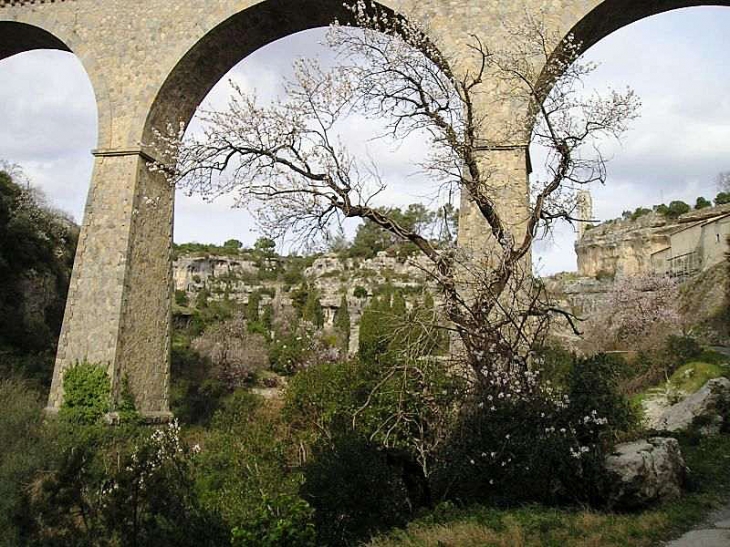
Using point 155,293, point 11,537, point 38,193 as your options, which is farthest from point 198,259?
point 11,537

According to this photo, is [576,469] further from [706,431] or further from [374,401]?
[706,431]

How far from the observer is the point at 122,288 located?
8.16 metres

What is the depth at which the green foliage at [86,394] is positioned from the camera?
309 inches

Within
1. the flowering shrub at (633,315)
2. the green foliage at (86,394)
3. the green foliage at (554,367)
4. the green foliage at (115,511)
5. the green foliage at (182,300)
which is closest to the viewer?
the green foliage at (115,511)

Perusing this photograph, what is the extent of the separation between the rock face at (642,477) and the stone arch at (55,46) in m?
7.49

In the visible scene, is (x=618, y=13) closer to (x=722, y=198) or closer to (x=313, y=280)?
(x=722, y=198)

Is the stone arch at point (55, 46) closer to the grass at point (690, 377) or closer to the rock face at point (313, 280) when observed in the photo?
the grass at point (690, 377)

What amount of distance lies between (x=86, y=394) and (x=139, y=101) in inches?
155

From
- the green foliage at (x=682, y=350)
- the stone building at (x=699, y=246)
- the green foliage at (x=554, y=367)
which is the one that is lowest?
the green foliage at (x=554, y=367)

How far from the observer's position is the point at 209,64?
8922 mm

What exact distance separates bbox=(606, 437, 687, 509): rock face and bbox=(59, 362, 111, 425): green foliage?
591cm

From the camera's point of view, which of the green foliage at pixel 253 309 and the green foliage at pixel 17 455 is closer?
the green foliage at pixel 17 455

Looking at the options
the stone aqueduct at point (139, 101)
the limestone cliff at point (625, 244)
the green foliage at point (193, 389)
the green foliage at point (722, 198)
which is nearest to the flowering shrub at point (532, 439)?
the stone aqueduct at point (139, 101)

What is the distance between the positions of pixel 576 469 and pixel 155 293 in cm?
619
